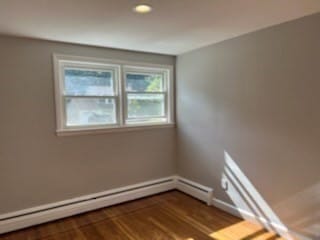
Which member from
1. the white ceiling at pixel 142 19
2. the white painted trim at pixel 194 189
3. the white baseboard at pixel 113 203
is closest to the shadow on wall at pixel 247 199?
the white baseboard at pixel 113 203

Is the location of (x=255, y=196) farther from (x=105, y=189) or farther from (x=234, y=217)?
(x=105, y=189)

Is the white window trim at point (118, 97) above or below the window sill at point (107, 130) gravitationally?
above

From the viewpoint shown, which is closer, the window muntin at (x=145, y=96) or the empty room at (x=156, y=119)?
Answer: the empty room at (x=156, y=119)

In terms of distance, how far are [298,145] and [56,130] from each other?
2777 mm

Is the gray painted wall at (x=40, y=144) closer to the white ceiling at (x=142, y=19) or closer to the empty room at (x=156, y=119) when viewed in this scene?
the empty room at (x=156, y=119)

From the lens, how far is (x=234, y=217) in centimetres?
308

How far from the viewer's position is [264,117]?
2734mm

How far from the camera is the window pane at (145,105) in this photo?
3.73 m

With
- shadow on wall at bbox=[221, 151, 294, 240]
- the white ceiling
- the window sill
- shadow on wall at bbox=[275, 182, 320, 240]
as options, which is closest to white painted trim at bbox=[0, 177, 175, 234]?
the window sill

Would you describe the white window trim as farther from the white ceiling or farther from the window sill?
the white ceiling

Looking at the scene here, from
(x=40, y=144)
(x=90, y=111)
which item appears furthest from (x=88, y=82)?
(x=40, y=144)

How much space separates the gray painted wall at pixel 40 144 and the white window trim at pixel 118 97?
2.6 inches

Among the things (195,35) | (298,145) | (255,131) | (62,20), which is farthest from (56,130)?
(298,145)

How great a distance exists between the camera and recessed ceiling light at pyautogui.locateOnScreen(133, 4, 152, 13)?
2.00 metres
